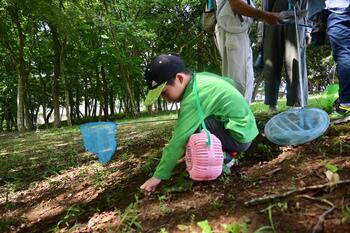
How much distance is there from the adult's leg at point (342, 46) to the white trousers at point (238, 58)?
74cm

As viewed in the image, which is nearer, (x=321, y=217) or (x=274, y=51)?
(x=321, y=217)

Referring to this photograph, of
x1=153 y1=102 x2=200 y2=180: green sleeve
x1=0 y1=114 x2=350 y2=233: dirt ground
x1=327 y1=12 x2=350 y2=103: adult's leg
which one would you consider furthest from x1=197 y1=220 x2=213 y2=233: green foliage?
x1=327 y1=12 x2=350 y2=103: adult's leg

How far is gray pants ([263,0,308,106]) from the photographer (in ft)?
13.0

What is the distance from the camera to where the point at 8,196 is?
3461mm

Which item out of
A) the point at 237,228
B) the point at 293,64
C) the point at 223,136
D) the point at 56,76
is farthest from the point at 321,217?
the point at 56,76

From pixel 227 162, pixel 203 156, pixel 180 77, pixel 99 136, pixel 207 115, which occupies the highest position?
pixel 180 77

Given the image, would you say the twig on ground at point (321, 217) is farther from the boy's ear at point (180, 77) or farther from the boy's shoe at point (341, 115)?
the boy's shoe at point (341, 115)

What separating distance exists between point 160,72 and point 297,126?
1278mm

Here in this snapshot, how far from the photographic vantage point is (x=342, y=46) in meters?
3.34

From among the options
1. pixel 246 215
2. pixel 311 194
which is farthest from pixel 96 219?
pixel 311 194

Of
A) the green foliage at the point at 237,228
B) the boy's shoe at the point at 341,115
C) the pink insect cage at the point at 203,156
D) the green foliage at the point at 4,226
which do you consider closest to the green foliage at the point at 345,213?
the green foliage at the point at 237,228

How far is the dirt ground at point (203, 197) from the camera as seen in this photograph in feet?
6.25

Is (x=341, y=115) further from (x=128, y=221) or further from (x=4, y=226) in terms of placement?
(x=4, y=226)

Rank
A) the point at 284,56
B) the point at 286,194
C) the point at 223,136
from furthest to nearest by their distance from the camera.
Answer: the point at 284,56 < the point at 223,136 < the point at 286,194
